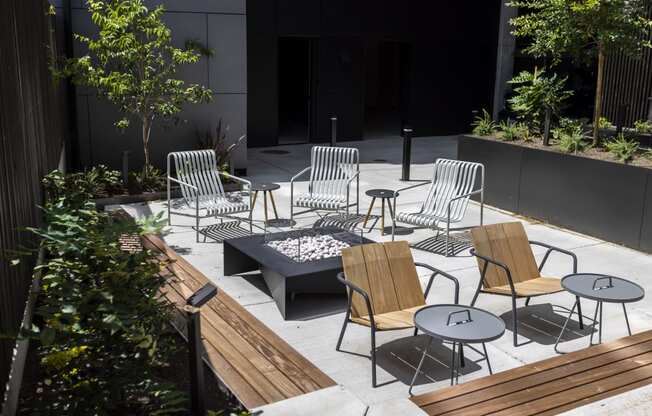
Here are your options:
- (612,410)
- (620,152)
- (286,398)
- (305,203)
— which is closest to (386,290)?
(286,398)

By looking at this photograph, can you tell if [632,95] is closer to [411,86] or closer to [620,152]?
[411,86]

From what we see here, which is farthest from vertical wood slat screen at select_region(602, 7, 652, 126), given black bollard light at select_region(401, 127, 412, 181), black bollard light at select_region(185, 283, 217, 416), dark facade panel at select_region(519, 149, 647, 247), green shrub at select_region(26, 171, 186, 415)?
green shrub at select_region(26, 171, 186, 415)

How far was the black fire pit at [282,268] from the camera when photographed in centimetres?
632

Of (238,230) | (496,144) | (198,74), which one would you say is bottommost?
(238,230)

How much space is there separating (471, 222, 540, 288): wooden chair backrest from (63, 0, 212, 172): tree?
6175 mm

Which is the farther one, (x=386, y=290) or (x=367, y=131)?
(x=367, y=131)

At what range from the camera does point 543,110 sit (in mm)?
10602

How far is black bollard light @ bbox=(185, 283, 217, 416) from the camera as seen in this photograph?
3498 millimetres

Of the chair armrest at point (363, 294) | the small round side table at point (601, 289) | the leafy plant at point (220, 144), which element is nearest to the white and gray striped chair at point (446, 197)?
the small round side table at point (601, 289)

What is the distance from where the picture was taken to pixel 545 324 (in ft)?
20.6

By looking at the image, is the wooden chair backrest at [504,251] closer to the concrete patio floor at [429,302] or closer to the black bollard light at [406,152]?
the concrete patio floor at [429,302]

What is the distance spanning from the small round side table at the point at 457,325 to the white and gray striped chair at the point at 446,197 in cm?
347

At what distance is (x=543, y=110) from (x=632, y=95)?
6.58 meters

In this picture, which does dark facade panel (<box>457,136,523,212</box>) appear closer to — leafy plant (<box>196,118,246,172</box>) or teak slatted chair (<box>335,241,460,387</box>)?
leafy plant (<box>196,118,246,172</box>)
